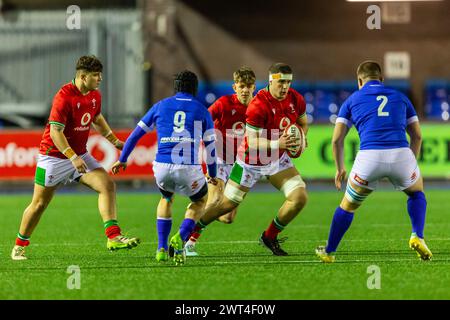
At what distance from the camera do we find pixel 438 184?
23281 millimetres

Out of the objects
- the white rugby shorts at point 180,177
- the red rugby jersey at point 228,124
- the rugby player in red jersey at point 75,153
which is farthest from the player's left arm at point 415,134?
the rugby player in red jersey at point 75,153

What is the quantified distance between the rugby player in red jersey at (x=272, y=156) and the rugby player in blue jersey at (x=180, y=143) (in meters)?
0.64

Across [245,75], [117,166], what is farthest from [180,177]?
[245,75]

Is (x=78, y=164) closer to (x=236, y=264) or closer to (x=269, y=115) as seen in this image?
(x=236, y=264)

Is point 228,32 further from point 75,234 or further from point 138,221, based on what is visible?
point 75,234

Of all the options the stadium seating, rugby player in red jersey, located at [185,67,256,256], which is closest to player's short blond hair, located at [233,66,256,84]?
rugby player in red jersey, located at [185,67,256,256]

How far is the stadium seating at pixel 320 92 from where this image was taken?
1152 inches

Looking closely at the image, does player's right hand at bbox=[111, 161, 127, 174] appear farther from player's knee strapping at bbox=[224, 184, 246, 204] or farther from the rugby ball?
the rugby ball

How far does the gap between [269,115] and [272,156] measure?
45 centimetres

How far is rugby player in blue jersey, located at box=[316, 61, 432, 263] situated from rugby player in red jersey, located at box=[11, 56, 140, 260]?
237 cm

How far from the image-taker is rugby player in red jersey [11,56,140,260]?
10.1 meters

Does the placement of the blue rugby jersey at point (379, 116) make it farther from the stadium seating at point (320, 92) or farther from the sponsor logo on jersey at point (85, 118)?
the stadium seating at point (320, 92)

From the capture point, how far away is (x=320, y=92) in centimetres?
2962
